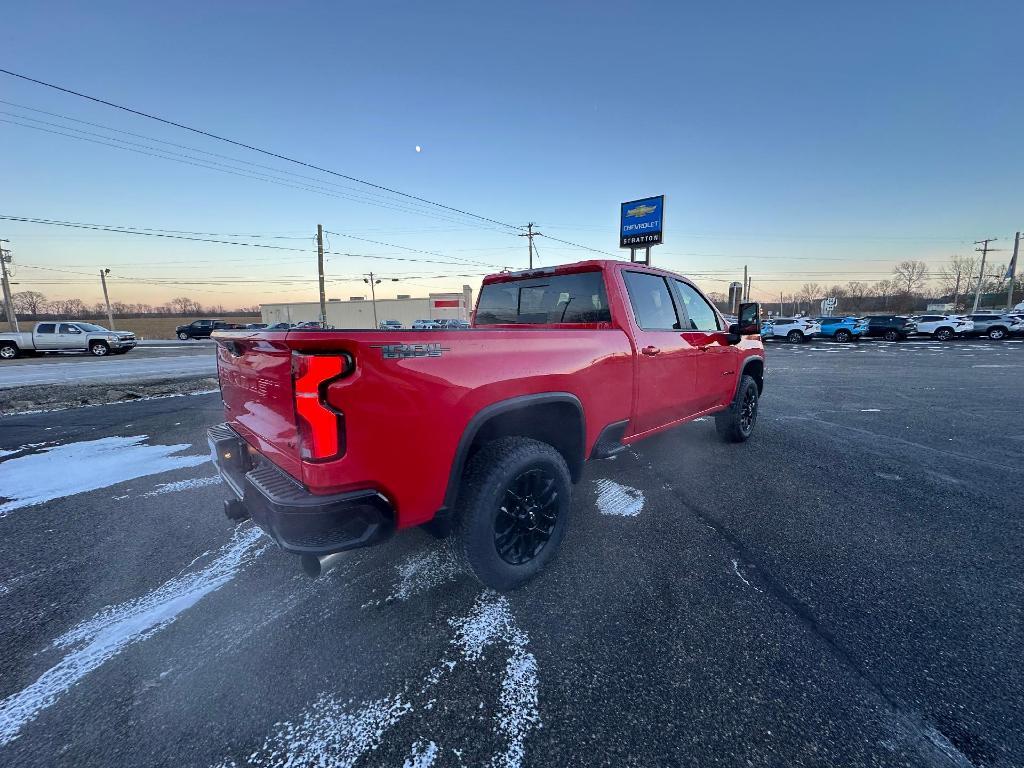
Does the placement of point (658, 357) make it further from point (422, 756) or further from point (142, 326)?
point (142, 326)

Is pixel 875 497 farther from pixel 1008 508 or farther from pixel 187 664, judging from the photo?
pixel 187 664

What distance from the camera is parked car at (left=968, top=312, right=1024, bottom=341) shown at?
25.6m

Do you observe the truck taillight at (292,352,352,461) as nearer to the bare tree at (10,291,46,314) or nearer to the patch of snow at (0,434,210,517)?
the patch of snow at (0,434,210,517)

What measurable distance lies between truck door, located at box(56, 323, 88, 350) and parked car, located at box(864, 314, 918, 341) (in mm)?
45946

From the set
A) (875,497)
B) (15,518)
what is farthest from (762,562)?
(15,518)

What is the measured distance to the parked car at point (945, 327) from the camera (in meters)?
26.9

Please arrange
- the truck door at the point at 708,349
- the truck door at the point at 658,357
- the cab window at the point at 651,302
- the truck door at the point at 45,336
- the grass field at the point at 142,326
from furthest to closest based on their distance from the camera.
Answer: the grass field at the point at 142,326 < the truck door at the point at 45,336 < the truck door at the point at 708,349 < the cab window at the point at 651,302 < the truck door at the point at 658,357

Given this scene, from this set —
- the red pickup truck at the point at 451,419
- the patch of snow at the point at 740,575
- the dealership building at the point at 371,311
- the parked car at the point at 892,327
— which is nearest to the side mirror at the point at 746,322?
the red pickup truck at the point at 451,419

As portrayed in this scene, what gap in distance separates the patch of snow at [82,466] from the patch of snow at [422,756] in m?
4.20

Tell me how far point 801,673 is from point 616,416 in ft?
5.59

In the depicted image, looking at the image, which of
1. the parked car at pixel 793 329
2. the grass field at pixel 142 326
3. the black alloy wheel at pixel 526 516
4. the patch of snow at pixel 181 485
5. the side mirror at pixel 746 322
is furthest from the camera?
the grass field at pixel 142 326

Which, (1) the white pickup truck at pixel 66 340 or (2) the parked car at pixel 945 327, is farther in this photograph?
(2) the parked car at pixel 945 327

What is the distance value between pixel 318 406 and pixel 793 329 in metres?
Answer: 33.1

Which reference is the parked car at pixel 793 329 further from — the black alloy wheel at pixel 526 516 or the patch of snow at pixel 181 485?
the patch of snow at pixel 181 485
